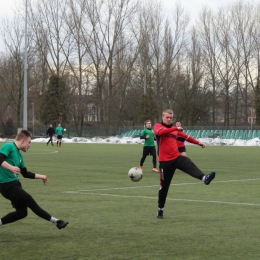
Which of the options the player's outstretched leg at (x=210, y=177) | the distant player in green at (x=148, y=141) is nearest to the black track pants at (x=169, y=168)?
the player's outstretched leg at (x=210, y=177)

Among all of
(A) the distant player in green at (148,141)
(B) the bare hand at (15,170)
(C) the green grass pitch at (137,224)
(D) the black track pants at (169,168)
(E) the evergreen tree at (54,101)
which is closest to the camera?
(C) the green grass pitch at (137,224)

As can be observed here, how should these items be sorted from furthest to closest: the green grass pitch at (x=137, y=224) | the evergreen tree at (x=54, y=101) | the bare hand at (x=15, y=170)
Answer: the evergreen tree at (x=54, y=101) → the bare hand at (x=15, y=170) → the green grass pitch at (x=137, y=224)

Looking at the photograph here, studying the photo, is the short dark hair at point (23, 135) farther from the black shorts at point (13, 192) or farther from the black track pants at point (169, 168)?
the black track pants at point (169, 168)

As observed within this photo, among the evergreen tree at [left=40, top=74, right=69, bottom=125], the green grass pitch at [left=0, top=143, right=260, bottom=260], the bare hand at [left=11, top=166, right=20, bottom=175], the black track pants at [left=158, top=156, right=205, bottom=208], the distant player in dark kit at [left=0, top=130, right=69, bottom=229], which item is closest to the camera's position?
the green grass pitch at [left=0, top=143, right=260, bottom=260]

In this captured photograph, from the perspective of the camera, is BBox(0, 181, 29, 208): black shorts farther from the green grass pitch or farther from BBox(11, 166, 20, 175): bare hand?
the green grass pitch

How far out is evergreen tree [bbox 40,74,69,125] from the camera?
77.4 meters

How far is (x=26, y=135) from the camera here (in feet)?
28.0

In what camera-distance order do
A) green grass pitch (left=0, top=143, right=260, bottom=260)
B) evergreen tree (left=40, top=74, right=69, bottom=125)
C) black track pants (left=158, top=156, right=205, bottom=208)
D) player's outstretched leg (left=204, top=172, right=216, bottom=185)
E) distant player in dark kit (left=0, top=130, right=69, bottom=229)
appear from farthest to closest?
evergreen tree (left=40, top=74, right=69, bottom=125), black track pants (left=158, top=156, right=205, bottom=208), player's outstretched leg (left=204, top=172, right=216, bottom=185), distant player in dark kit (left=0, top=130, right=69, bottom=229), green grass pitch (left=0, top=143, right=260, bottom=260)

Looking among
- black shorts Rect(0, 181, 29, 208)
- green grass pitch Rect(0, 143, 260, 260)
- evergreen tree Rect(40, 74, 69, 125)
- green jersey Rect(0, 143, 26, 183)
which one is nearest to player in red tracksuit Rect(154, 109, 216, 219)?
green grass pitch Rect(0, 143, 260, 260)

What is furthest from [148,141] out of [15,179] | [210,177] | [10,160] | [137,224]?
[10,160]

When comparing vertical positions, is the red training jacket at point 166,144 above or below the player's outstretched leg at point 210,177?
above

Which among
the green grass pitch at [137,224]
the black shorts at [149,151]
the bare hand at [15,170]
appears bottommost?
the green grass pitch at [137,224]

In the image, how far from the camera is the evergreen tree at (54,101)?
77.4 m

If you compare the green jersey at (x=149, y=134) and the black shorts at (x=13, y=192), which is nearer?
the black shorts at (x=13, y=192)
